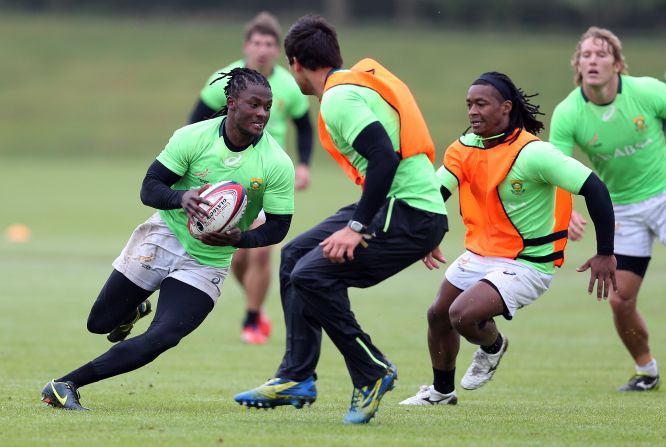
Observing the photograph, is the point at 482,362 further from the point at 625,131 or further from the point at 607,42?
the point at 607,42

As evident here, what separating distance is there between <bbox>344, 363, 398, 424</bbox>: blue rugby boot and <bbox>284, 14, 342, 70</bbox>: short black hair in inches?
70.0

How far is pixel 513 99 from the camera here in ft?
25.2

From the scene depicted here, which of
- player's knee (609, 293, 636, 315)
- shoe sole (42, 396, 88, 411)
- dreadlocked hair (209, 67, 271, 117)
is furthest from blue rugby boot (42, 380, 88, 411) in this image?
player's knee (609, 293, 636, 315)

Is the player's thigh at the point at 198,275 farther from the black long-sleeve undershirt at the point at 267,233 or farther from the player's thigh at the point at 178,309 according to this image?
the black long-sleeve undershirt at the point at 267,233

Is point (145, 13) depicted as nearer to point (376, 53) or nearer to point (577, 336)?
point (376, 53)

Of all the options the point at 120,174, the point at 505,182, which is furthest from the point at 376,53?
the point at 505,182

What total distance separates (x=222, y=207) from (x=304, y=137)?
5.88 m

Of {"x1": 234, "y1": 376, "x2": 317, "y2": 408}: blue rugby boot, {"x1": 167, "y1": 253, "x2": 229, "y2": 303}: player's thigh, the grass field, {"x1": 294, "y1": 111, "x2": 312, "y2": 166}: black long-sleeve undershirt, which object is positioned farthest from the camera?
{"x1": 294, "y1": 111, "x2": 312, "y2": 166}: black long-sleeve undershirt

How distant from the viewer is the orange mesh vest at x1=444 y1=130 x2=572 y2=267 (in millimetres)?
7672

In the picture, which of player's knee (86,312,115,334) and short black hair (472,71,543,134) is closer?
short black hair (472,71,543,134)

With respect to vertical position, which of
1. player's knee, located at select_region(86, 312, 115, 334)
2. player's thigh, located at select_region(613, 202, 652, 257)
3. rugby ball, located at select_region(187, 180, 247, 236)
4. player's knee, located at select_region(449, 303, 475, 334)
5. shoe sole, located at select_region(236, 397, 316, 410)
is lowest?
shoe sole, located at select_region(236, 397, 316, 410)

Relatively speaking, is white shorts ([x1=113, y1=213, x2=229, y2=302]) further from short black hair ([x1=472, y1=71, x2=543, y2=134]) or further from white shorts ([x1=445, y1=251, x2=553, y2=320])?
short black hair ([x1=472, y1=71, x2=543, y2=134])

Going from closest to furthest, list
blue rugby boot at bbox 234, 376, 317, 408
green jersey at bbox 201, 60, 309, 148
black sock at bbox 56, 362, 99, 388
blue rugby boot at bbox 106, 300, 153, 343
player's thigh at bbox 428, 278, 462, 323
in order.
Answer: blue rugby boot at bbox 234, 376, 317, 408
black sock at bbox 56, 362, 99, 388
player's thigh at bbox 428, 278, 462, 323
blue rugby boot at bbox 106, 300, 153, 343
green jersey at bbox 201, 60, 309, 148

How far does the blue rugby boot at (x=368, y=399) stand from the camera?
21.9 feet
